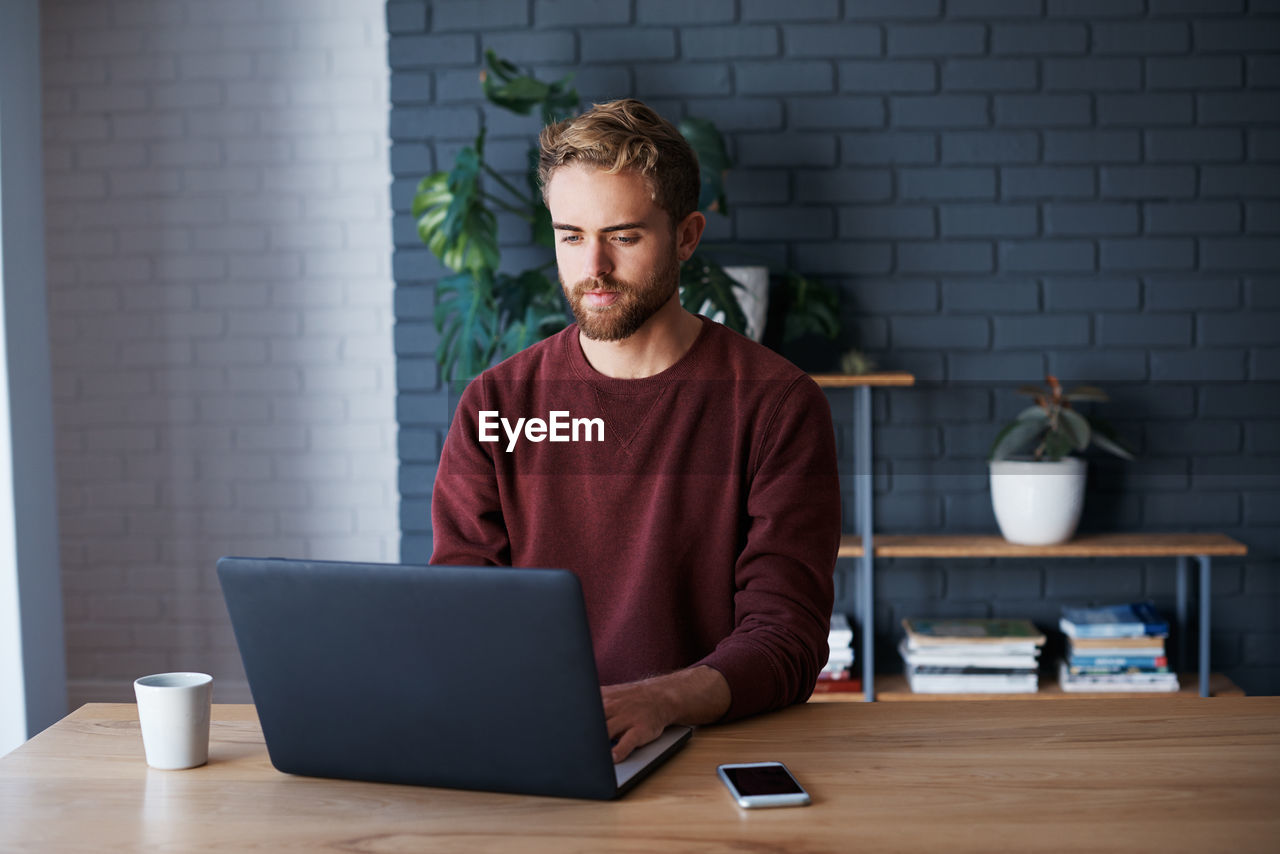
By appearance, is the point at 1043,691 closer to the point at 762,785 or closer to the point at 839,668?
the point at 839,668

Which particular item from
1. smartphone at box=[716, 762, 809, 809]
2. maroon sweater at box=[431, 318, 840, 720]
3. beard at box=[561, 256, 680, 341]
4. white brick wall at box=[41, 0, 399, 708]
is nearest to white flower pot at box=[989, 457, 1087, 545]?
maroon sweater at box=[431, 318, 840, 720]

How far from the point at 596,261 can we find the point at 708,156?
131 cm

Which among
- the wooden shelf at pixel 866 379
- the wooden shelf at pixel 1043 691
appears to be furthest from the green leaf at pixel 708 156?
the wooden shelf at pixel 1043 691

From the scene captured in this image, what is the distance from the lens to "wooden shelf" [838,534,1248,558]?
2656 mm

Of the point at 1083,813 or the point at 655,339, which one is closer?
the point at 1083,813

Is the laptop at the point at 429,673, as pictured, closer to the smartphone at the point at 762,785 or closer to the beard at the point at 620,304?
the smartphone at the point at 762,785

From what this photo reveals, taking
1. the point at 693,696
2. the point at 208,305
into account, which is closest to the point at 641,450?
the point at 693,696

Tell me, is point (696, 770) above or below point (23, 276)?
below

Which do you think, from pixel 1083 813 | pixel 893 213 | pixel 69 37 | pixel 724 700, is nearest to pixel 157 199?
pixel 69 37

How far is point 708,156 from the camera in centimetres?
263

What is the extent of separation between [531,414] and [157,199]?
2186mm

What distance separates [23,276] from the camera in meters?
2.45

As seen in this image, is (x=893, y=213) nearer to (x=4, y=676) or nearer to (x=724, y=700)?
(x=724, y=700)

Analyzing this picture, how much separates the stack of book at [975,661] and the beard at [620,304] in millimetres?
1568
